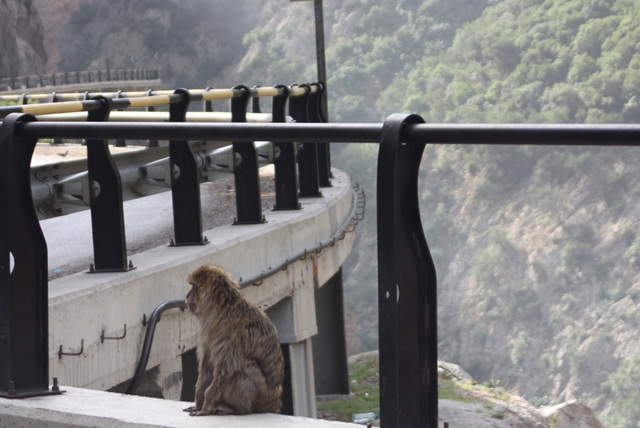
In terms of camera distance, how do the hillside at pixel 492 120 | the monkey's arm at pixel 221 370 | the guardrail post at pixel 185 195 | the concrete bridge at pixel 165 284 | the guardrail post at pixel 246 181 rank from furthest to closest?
the hillside at pixel 492 120 < the guardrail post at pixel 246 181 < the guardrail post at pixel 185 195 < the concrete bridge at pixel 165 284 < the monkey's arm at pixel 221 370

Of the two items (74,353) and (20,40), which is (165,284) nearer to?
(74,353)

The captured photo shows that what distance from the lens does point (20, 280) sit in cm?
256

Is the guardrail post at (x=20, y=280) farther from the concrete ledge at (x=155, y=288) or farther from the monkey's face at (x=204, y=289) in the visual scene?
the concrete ledge at (x=155, y=288)

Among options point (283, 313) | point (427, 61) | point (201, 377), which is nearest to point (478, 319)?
point (427, 61)

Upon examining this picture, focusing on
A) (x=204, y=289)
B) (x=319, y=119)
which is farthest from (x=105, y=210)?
(x=319, y=119)

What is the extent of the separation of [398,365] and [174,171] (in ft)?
14.0

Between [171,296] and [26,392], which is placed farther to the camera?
[171,296]

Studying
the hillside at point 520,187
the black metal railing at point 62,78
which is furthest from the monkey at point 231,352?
the hillside at point 520,187

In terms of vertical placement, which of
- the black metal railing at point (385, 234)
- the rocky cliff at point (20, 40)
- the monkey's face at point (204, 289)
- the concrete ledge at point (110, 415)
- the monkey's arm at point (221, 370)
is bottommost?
the monkey's arm at point (221, 370)

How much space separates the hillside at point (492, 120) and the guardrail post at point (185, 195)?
30171 mm

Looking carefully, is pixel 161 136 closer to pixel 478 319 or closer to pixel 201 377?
pixel 201 377

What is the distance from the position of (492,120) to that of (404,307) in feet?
269

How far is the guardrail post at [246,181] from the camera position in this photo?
7.41 m

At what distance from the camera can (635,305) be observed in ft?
210
